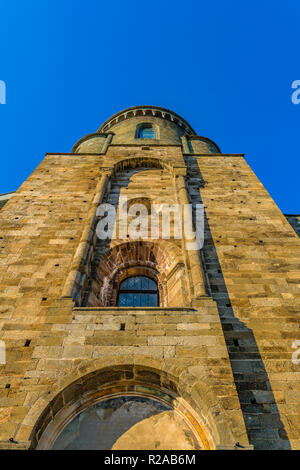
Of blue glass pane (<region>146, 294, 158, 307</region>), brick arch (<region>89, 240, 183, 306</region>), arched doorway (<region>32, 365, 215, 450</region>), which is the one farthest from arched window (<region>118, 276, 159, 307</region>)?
arched doorway (<region>32, 365, 215, 450</region>)

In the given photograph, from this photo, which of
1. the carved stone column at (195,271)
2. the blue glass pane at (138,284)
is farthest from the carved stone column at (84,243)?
the carved stone column at (195,271)

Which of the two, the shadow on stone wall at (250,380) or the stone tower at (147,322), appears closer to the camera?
the stone tower at (147,322)

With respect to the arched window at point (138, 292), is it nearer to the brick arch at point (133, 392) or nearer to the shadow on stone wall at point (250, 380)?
the shadow on stone wall at point (250, 380)

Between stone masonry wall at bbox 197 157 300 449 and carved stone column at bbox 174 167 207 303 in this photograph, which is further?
carved stone column at bbox 174 167 207 303

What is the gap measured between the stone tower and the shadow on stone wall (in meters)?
0.02

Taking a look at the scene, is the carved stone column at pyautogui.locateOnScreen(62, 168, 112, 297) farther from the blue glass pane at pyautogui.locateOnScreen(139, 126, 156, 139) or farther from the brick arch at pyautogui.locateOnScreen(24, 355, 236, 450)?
the blue glass pane at pyautogui.locateOnScreen(139, 126, 156, 139)

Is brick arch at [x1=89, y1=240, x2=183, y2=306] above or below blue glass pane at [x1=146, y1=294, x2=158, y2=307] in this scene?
above

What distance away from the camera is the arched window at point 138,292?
8742 millimetres

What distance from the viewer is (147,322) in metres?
6.09

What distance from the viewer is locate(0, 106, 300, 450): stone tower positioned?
514 centimetres

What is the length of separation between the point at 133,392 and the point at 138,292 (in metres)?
3.56

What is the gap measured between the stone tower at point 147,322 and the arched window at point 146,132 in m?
8.02
